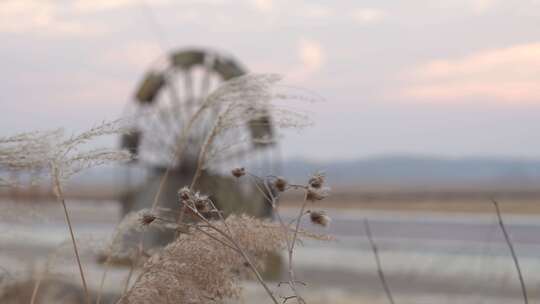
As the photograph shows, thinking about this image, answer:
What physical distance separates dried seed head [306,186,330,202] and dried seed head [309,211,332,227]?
32 millimetres

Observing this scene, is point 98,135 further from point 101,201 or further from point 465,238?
point 101,201

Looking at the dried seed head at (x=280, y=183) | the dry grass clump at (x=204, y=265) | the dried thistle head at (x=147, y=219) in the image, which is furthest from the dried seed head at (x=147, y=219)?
the dried seed head at (x=280, y=183)

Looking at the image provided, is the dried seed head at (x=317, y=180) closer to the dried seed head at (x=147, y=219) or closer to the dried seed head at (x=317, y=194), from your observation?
the dried seed head at (x=317, y=194)

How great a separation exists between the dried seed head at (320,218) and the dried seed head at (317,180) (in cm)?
6

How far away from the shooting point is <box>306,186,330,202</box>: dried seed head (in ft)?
6.00

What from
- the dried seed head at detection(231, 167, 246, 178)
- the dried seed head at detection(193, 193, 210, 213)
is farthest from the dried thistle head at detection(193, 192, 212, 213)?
the dried seed head at detection(231, 167, 246, 178)

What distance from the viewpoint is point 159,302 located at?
1.88 metres

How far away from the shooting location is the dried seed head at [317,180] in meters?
1.85

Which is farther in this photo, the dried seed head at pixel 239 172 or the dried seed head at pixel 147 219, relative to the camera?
the dried seed head at pixel 239 172

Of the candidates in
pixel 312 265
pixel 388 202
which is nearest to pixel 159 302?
pixel 312 265

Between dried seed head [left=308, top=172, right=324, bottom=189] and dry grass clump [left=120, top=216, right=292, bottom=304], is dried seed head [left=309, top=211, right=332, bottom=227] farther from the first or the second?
dry grass clump [left=120, top=216, right=292, bottom=304]

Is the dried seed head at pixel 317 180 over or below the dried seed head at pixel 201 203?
over

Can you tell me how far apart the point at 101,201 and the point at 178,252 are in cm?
8228

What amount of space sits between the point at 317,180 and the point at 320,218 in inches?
3.6
